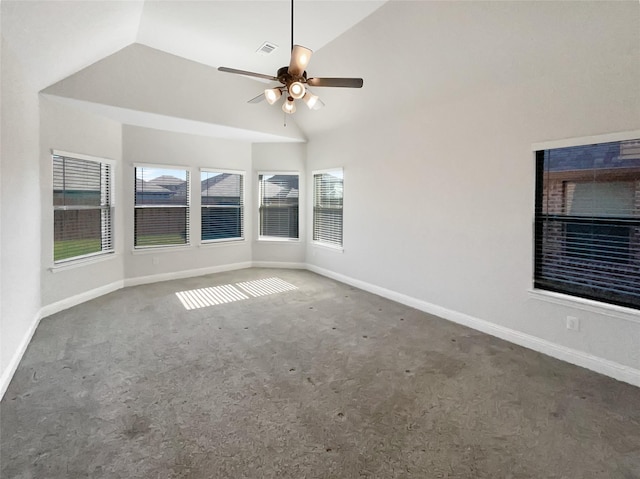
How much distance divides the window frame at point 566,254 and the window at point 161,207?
565 cm

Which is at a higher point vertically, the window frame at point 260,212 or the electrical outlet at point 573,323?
the window frame at point 260,212

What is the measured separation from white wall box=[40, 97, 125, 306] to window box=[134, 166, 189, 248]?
1.06 feet

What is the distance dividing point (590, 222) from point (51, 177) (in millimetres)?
6196

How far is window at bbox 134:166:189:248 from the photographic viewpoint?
573cm

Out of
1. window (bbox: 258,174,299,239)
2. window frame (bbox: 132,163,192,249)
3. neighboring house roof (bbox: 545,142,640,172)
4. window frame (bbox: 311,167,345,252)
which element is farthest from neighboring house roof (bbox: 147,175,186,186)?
neighboring house roof (bbox: 545,142,640,172)

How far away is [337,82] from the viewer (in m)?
2.99

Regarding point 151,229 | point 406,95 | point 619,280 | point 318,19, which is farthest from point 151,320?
point 619,280

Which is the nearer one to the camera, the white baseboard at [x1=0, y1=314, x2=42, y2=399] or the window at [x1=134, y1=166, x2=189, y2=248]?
the white baseboard at [x1=0, y1=314, x2=42, y2=399]

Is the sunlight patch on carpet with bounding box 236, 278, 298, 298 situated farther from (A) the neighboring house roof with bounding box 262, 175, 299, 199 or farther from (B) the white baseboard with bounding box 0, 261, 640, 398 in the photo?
(A) the neighboring house roof with bounding box 262, 175, 299, 199

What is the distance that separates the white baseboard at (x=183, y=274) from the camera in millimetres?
5691

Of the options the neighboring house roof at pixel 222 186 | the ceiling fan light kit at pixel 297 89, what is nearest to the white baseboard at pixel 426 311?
the neighboring house roof at pixel 222 186

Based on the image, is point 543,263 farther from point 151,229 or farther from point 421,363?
point 151,229

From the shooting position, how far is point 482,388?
2.63 m

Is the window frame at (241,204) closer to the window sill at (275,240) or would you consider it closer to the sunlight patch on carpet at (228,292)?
the window sill at (275,240)
